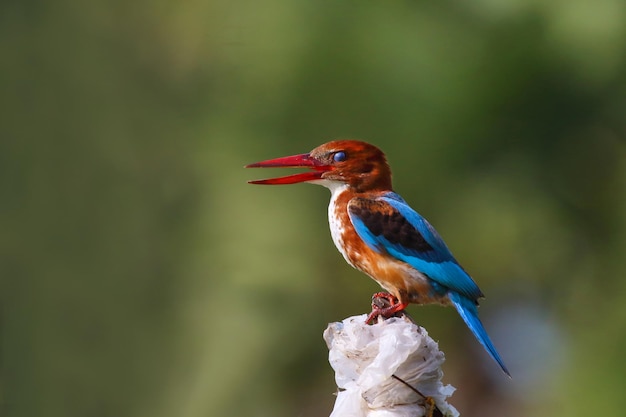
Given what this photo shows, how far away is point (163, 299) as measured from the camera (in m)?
6.15

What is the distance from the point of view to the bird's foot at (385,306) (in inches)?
80.5

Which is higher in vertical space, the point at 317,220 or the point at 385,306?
the point at 385,306

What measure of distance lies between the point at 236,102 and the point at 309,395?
194 centimetres

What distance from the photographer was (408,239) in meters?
2.31

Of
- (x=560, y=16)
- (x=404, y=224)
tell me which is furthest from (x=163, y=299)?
(x=404, y=224)

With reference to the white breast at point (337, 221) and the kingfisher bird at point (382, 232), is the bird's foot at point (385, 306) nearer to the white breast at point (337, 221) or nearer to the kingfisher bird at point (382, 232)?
the kingfisher bird at point (382, 232)

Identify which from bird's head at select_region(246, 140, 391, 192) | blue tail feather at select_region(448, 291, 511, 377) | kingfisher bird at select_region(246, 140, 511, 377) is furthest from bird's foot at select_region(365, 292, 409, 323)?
bird's head at select_region(246, 140, 391, 192)

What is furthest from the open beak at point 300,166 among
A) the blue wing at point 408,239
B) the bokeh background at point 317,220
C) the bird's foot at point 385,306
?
the bokeh background at point 317,220

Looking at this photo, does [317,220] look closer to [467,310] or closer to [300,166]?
[300,166]

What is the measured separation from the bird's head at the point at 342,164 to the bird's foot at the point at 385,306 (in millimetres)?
281

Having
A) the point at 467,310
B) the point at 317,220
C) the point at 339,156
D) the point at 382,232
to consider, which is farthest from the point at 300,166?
the point at 317,220

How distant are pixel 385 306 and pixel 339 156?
14.2 inches

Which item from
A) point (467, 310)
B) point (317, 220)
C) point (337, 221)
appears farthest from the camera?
point (317, 220)

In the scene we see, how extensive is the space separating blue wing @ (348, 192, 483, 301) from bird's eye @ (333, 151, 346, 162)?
0.11 metres
